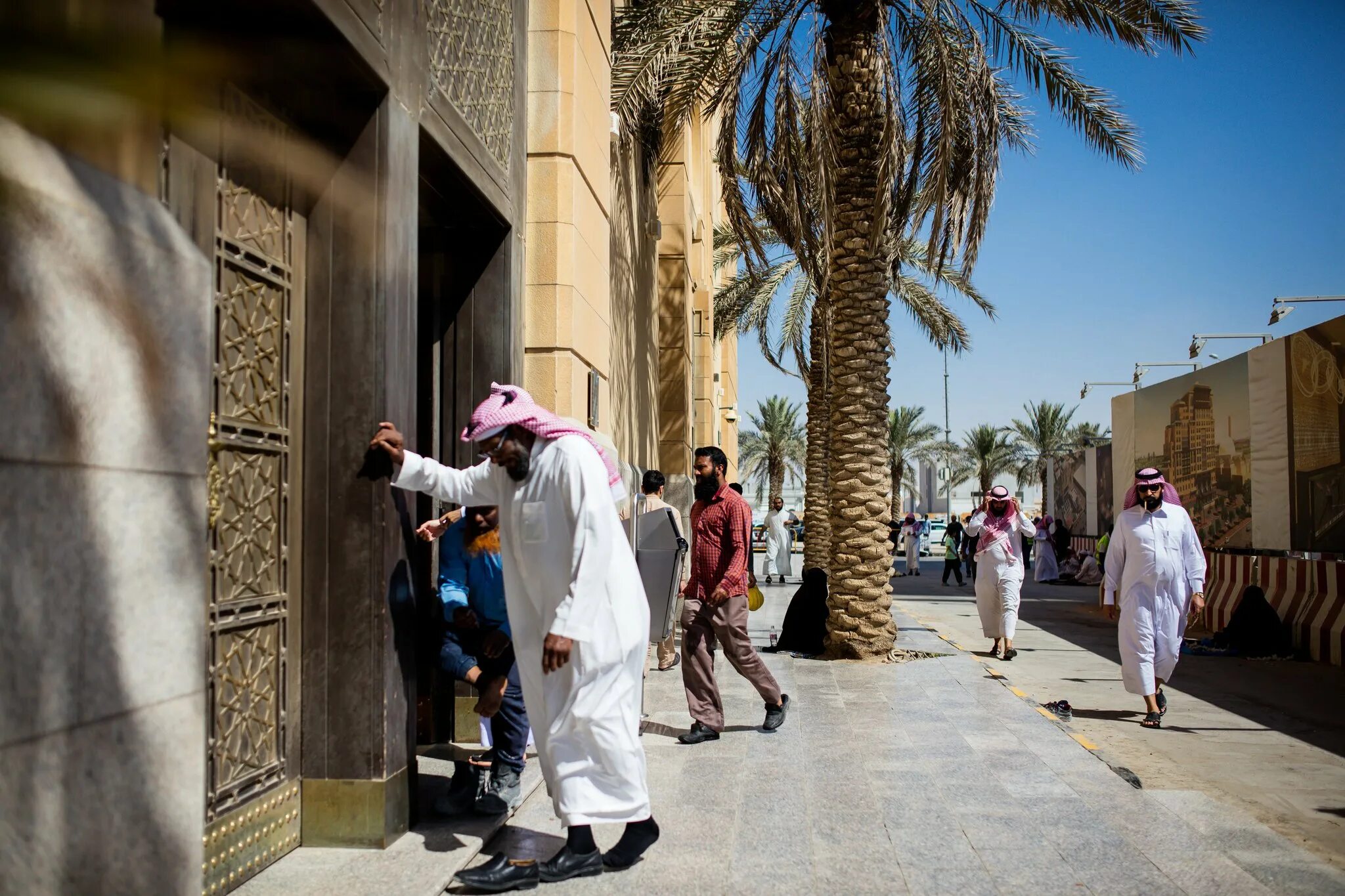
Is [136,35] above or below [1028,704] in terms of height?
above

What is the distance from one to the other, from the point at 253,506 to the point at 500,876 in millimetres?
1637

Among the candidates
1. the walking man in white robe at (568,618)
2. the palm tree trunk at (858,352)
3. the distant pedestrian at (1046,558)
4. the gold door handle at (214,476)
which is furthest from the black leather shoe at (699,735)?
the distant pedestrian at (1046,558)

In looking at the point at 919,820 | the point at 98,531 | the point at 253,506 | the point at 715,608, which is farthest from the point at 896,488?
the point at 98,531

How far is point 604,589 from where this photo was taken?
446 centimetres

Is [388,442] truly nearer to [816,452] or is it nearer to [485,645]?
[485,645]

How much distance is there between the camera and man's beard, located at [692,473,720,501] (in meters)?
7.84

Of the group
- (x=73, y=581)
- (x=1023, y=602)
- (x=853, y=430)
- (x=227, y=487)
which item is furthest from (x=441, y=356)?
(x=1023, y=602)

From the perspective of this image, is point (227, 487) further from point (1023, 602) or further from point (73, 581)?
point (1023, 602)

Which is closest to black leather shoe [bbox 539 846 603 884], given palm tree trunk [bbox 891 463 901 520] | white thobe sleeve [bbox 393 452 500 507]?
white thobe sleeve [bbox 393 452 500 507]

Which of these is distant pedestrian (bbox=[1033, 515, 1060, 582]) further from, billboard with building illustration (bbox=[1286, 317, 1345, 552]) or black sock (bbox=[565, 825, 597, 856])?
black sock (bbox=[565, 825, 597, 856])

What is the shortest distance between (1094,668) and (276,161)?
10082 mm

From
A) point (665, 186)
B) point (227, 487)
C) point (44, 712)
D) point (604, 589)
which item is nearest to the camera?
point (44, 712)

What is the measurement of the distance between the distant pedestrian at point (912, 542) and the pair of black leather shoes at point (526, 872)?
90.1 ft

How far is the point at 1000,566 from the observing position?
12.3 m
